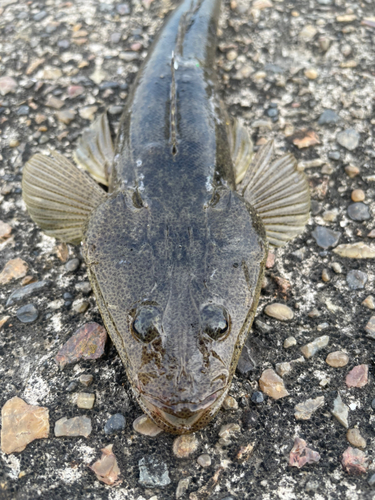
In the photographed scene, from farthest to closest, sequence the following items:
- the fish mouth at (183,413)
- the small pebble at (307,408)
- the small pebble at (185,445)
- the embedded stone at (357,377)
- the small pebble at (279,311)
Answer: the small pebble at (279,311)
the embedded stone at (357,377)
the small pebble at (307,408)
the small pebble at (185,445)
the fish mouth at (183,413)

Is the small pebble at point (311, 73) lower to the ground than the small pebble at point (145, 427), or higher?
higher

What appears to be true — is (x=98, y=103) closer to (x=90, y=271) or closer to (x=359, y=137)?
(x=90, y=271)

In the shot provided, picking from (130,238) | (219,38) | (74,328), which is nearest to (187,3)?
(219,38)

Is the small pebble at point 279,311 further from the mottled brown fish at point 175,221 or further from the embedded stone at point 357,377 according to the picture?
the embedded stone at point 357,377

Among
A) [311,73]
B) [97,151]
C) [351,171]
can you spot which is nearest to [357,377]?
[351,171]

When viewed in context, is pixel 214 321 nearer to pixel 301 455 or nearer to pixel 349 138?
pixel 301 455

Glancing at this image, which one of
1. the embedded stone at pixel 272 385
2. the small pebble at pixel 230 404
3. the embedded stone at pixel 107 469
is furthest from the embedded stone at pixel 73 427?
the embedded stone at pixel 272 385

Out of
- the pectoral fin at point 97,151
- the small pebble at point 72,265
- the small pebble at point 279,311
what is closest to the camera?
the small pebble at point 279,311
